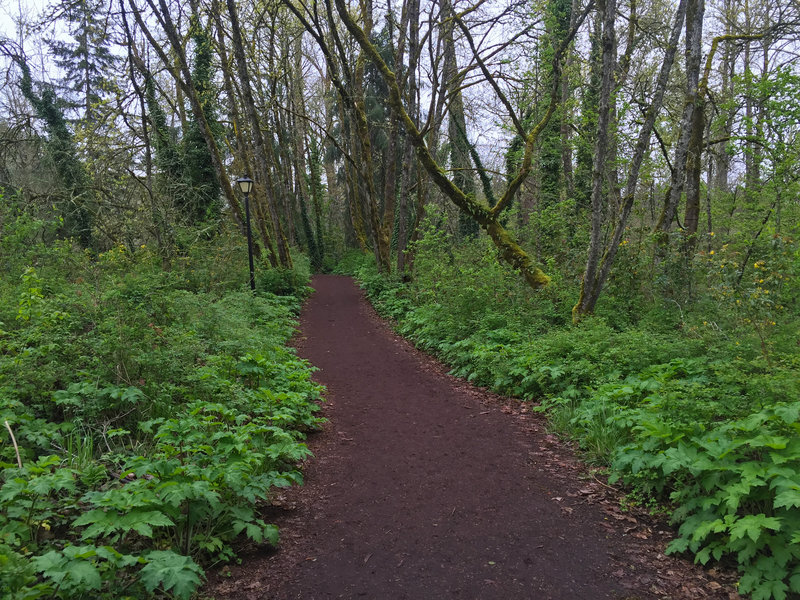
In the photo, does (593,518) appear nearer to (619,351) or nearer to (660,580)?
(660,580)

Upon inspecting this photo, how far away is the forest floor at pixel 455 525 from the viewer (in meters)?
2.85

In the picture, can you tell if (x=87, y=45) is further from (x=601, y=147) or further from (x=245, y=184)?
(x=601, y=147)

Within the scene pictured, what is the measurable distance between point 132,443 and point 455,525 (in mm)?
2801

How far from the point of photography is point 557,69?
9664 millimetres

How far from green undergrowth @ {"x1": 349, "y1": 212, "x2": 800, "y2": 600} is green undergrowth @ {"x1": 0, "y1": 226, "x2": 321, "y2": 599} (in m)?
2.92

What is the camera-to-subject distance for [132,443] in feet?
12.7

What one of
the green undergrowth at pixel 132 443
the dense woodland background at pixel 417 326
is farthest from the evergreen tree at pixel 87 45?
the green undergrowth at pixel 132 443

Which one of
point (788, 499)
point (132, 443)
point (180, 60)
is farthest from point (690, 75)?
point (180, 60)

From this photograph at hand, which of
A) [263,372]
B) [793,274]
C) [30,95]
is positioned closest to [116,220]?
[30,95]

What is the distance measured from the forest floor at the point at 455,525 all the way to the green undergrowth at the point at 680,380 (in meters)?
0.29

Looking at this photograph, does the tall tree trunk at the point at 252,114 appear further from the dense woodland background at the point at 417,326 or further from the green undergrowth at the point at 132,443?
the green undergrowth at the point at 132,443

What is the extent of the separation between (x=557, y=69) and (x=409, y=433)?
331 inches

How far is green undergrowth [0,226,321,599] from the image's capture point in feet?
8.11

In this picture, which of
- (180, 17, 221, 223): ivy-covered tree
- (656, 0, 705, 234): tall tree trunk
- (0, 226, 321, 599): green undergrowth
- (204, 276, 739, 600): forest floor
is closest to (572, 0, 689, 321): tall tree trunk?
(656, 0, 705, 234): tall tree trunk
